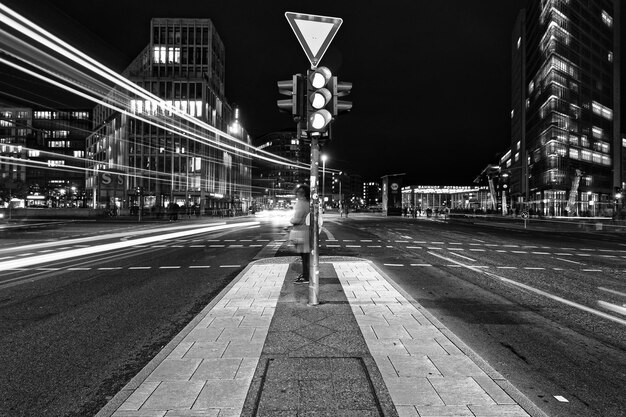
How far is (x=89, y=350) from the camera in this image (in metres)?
4.80

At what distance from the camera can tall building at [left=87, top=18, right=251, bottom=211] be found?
71.5m

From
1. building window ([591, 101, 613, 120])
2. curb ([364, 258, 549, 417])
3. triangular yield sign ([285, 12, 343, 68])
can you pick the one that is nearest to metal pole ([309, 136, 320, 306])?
triangular yield sign ([285, 12, 343, 68])

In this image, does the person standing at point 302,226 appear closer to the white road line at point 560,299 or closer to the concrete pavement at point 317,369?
the concrete pavement at point 317,369

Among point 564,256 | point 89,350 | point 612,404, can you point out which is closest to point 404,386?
point 612,404

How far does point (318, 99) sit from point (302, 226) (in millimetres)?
2664

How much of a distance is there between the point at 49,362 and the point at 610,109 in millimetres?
109601

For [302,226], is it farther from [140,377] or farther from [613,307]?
[613,307]

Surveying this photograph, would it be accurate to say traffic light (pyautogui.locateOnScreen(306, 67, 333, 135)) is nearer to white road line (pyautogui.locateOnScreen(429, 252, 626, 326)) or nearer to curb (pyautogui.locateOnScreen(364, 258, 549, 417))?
curb (pyautogui.locateOnScreen(364, 258, 549, 417))

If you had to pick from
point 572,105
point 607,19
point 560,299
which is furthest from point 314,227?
point 607,19

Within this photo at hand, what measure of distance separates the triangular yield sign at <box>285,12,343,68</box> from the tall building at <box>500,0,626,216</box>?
254 ft

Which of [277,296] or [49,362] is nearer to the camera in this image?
[49,362]

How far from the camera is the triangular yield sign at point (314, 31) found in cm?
621

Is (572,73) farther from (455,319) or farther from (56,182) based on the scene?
(56,182)

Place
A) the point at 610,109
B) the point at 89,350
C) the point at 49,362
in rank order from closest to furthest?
the point at 49,362
the point at 89,350
the point at 610,109
